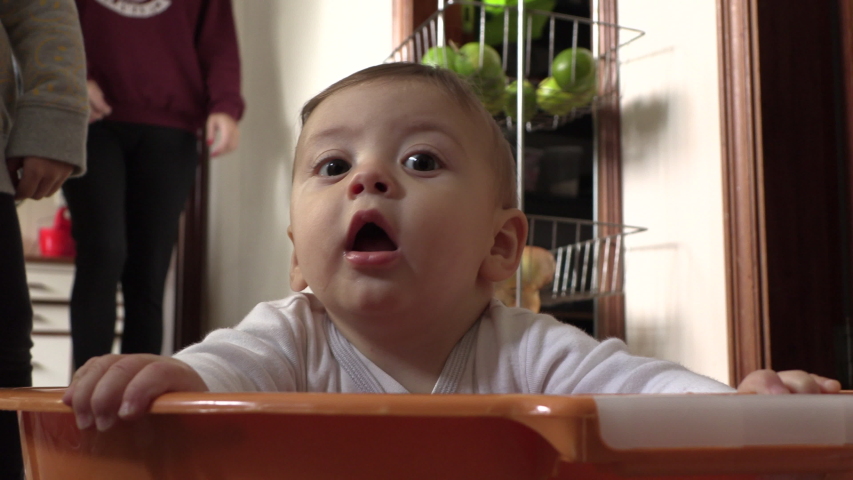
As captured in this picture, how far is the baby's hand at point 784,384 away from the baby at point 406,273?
0.08m

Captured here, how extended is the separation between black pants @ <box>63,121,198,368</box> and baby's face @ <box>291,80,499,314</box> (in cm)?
91

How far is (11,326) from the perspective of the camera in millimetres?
856

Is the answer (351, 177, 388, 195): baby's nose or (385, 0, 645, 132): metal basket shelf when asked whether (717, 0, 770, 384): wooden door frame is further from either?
(351, 177, 388, 195): baby's nose

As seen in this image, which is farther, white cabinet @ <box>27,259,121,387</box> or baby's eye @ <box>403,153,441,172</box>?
white cabinet @ <box>27,259,121,387</box>

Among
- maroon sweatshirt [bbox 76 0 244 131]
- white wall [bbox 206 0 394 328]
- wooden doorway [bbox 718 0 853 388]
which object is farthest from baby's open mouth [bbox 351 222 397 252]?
white wall [bbox 206 0 394 328]

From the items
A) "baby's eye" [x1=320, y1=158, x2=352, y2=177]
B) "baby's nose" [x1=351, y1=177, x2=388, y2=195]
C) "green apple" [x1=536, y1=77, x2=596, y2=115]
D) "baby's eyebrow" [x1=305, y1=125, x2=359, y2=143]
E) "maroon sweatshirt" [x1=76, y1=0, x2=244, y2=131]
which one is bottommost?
"baby's nose" [x1=351, y1=177, x2=388, y2=195]

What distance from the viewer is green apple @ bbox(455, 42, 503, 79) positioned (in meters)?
1.48

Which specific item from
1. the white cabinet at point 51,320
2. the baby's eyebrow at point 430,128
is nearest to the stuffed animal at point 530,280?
the baby's eyebrow at point 430,128

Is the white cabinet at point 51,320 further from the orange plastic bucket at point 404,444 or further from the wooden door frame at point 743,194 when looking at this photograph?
the orange plastic bucket at point 404,444

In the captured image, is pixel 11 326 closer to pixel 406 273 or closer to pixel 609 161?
pixel 406 273

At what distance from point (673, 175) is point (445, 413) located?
1.10 metres

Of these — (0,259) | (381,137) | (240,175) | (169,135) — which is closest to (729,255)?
(381,137)

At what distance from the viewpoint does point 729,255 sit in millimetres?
1204

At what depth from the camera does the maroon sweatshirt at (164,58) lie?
5.64ft
